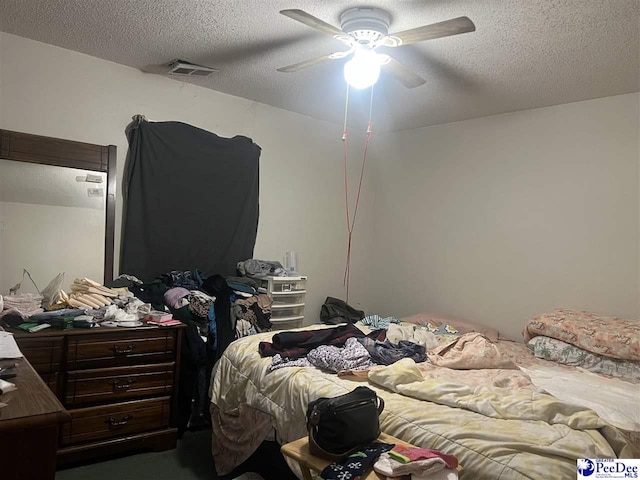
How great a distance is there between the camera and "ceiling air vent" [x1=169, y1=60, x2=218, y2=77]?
3006mm

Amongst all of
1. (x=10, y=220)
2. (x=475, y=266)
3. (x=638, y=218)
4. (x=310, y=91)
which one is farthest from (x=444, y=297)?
(x=10, y=220)

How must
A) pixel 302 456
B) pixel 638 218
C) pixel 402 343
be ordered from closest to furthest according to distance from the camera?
1. pixel 302 456
2. pixel 402 343
3. pixel 638 218

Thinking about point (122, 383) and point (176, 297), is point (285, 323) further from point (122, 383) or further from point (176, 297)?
point (122, 383)

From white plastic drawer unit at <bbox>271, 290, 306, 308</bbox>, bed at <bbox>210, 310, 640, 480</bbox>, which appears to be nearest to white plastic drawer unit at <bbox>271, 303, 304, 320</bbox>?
white plastic drawer unit at <bbox>271, 290, 306, 308</bbox>

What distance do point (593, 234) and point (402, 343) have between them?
Answer: 1798 millimetres

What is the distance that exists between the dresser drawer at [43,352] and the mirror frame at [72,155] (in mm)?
733

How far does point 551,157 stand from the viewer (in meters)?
3.53

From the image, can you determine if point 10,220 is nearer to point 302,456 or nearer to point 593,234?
point 302,456

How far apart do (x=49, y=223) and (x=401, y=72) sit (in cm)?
230

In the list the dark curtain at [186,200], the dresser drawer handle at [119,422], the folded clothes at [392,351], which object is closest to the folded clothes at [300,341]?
the folded clothes at [392,351]

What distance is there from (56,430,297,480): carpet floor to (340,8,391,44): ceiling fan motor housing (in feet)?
7.40

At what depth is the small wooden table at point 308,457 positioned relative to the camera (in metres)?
1.42

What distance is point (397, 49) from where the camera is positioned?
2689 mm

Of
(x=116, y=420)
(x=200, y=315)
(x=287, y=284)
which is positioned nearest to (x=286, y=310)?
(x=287, y=284)
